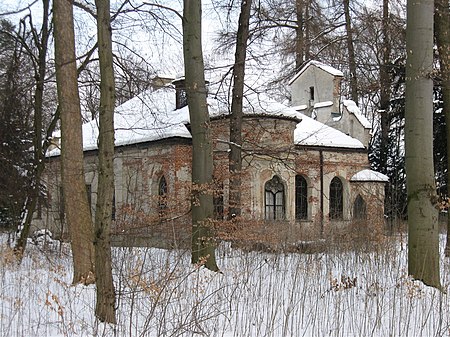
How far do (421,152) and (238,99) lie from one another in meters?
7.06

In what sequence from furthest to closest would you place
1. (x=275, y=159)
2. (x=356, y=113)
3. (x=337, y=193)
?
(x=356, y=113) → (x=337, y=193) → (x=275, y=159)

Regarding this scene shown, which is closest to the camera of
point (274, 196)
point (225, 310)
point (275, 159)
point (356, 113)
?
point (225, 310)

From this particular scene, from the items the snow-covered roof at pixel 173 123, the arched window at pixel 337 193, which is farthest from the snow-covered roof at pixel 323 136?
the arched window at pixel 337 193

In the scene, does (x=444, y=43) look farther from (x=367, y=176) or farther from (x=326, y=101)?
(x=326, y=101)

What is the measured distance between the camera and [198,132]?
10.2m

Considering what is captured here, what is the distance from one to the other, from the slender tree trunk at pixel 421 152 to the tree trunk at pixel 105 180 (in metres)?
4.14

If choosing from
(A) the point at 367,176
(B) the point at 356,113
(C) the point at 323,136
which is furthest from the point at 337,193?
(B) the point at 356,113

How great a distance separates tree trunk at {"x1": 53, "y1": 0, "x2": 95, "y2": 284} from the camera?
9.12 meters

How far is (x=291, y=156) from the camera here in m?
21.2

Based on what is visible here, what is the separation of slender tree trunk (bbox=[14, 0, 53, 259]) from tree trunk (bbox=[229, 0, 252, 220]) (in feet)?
14.3

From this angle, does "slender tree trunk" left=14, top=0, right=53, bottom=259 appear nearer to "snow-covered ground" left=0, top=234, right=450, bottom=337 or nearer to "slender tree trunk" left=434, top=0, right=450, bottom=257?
"snow-covered ground" left=0, top=234, right=450, bottom=337

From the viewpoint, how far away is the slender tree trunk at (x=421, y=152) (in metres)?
8.04

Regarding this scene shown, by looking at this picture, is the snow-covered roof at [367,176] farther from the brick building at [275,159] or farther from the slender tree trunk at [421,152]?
the slender tree trunk at [421,152]

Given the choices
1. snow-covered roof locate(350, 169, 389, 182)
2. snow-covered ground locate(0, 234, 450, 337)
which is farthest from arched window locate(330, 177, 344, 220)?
snow-covered ground locate(0, 234, 450, 337)
